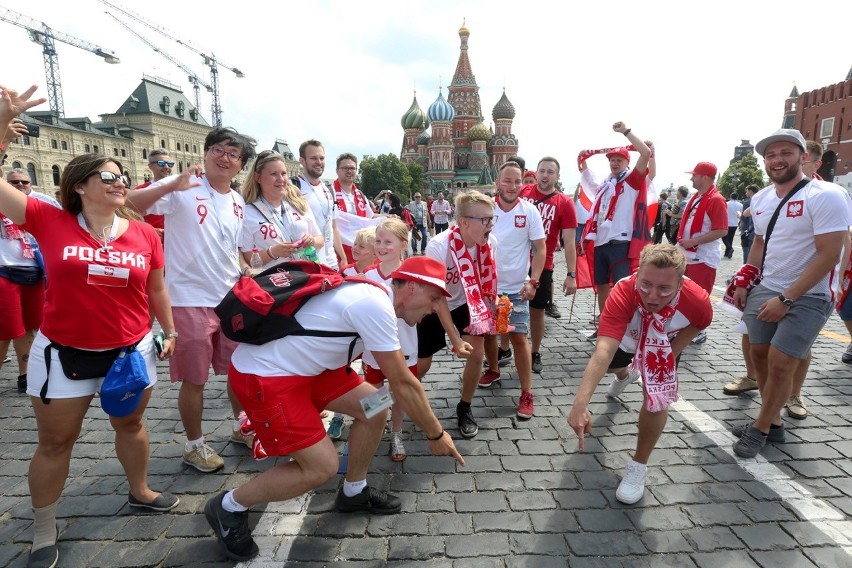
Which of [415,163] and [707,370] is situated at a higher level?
[415,163]

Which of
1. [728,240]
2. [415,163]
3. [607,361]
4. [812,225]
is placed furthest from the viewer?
[415,163]

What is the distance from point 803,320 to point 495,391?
2.61 metres

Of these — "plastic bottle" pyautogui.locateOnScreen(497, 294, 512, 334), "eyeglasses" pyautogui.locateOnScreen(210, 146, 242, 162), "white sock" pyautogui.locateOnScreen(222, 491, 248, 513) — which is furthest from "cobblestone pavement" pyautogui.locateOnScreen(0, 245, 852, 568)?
"eyeglasses" pyautogui.locateOnScreen(210, 146, 242, 162)

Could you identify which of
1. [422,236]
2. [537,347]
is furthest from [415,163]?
[537,347]

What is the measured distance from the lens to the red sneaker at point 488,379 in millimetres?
4965

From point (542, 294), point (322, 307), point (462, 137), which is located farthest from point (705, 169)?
point (462, 137)

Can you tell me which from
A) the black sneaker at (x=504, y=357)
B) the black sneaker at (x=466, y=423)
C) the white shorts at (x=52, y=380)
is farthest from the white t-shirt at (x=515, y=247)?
the white shorts at (x=52, y=380)

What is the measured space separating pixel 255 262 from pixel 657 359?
3116 mm

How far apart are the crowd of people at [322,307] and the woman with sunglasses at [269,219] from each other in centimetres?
2

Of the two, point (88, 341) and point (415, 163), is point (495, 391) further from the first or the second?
point (415, 163)

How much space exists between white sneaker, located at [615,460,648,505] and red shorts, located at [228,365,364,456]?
1917 millimetres

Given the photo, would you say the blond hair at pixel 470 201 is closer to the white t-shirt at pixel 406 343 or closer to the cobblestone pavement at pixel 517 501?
the white t-shirt at pixel 406 343

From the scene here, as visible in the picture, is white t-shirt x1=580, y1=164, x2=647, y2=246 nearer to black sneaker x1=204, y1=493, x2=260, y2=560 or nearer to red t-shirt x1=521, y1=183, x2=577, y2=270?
red t-shirt x1=521, y1=183, x2=577, y2=270

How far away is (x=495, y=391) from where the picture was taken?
15.9 ft
